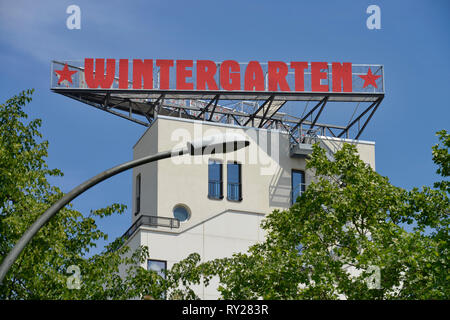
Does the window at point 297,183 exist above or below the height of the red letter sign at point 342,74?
below

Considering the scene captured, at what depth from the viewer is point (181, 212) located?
4297cm

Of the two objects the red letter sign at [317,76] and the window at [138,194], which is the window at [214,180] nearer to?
the window at [138,194]

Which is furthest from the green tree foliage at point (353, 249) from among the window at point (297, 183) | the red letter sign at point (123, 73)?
the red letter sign at point (123, 73)

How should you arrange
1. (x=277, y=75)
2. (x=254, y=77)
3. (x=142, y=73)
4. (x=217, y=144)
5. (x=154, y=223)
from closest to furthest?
Result: (x=217, y=144) < (x=154, y=223) < (x=142, y=73) < (x=254, y=77) < (x=277, y=75)

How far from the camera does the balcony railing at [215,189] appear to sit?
4409 cm

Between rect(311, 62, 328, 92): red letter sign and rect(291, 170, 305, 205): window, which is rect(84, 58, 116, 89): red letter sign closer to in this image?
rect(311, 62, 328, 92): red letter sign

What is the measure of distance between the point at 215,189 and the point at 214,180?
1.66 ft

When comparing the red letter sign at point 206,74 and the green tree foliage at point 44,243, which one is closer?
the green tree foliage at point 44,243

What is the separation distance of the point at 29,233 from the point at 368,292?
13.5m

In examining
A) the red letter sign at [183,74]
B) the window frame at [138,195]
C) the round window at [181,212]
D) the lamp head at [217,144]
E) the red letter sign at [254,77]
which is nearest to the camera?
the lamp head at [217,144]

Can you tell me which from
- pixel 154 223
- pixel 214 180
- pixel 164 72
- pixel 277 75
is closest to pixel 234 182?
pixel 214 180

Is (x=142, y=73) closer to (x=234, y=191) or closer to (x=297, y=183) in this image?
(x=234, y=191)

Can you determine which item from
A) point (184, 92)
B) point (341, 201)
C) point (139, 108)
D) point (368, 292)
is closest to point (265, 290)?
point (368, 292)
